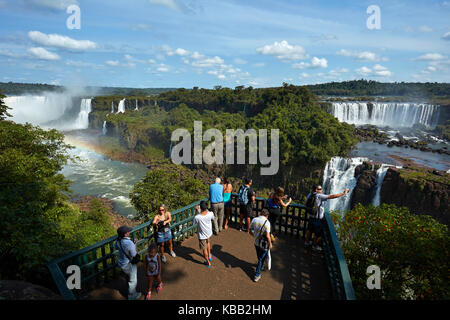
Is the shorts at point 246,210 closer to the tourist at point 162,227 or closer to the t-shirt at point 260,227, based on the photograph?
the t-shirt at point 260,227

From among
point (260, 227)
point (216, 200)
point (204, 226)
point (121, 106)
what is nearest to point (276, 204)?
point (260, 227)

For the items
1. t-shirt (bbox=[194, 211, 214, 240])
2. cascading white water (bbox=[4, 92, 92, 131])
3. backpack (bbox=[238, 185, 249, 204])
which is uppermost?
cascading white water (bbox=[4, 92, 92, 131])

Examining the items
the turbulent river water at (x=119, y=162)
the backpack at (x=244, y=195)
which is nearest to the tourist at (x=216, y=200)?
the backpack at (x=244, y=195)

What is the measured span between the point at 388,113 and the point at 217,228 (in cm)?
6517

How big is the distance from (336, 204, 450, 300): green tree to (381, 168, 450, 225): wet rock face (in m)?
24.9

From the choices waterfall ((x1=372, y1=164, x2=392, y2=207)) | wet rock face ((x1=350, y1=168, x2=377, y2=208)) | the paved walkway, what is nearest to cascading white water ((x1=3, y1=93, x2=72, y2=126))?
wet rock face ((x1=350, y1=168, x2=377, y2=208))

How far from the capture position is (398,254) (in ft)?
19.0

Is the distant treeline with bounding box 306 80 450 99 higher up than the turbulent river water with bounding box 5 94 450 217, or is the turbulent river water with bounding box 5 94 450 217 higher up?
the distant treeline with bounding box 306 80 450 99

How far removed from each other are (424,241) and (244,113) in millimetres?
68155

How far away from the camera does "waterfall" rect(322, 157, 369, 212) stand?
32.4 m

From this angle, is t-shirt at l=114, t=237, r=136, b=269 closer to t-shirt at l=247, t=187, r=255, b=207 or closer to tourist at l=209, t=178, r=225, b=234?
tourist at l=209, t=178, r=225, b=234

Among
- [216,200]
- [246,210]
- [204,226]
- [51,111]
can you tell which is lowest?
[246,210]

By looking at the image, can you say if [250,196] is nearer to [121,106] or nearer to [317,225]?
[317,225]

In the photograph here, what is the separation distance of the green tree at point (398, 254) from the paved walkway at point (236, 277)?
111 cm
